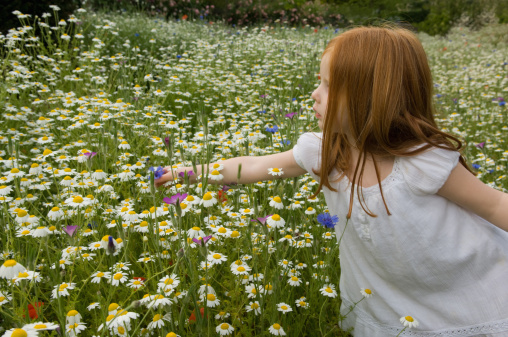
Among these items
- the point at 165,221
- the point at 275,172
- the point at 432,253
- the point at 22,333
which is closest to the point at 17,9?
the point at 165,221

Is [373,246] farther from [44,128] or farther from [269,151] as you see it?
[44,128]

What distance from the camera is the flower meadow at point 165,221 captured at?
1364mm

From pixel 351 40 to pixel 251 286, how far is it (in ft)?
2.89

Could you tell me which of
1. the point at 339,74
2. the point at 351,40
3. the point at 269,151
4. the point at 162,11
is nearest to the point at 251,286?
the point at 339,74

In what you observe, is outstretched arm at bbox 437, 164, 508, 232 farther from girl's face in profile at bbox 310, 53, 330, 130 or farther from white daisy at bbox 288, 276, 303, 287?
white daisy at bbox 288, 276, 303, 287

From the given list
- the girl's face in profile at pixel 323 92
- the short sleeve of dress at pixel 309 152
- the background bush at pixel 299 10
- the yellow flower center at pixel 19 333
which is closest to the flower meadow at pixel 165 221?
the yellow flower center at pixel 19 333

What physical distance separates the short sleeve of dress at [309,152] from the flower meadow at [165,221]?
106 millimetres

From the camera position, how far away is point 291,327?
5.10 feet

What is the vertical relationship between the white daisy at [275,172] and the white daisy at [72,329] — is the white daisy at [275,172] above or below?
above

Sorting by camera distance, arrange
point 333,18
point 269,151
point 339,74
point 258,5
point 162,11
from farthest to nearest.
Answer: point 333,18
point 258,5
point 162,11
point 269,151
point 339,74

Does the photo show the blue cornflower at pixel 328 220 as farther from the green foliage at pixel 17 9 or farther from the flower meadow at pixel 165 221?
the green foliage at pixel 17 9

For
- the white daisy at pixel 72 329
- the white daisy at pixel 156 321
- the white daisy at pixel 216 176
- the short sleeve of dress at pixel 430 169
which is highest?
the short sleeve of dress at pixel 430 169

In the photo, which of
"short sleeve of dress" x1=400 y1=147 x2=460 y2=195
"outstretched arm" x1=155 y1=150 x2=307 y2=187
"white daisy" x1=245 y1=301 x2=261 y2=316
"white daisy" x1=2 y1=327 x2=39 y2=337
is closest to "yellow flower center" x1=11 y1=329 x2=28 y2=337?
"white daisy" x1=2 y1=327 x2=39 y2=337

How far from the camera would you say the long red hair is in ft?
4.60
